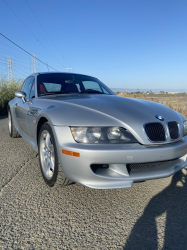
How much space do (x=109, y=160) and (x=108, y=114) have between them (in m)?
0.48

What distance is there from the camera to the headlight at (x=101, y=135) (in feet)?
6.00

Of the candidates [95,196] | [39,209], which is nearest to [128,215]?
[95,196]

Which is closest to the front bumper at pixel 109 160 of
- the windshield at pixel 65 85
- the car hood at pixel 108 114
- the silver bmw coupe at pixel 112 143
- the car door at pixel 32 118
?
the silver bmw coupe at pixel 112 143

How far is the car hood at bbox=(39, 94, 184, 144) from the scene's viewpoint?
6.16ft

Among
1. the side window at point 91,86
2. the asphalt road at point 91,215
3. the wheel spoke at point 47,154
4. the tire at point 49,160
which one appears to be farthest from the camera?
the side window at point 91,86

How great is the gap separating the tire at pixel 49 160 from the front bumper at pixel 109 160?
0.14m

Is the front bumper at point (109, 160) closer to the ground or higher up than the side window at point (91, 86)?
closer to the ground

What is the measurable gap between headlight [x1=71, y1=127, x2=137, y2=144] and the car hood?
47mm

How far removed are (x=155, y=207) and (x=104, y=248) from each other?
73 cm

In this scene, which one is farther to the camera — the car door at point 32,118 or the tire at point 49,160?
the car door at point 32,118

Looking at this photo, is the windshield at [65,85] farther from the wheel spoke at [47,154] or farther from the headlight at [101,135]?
the headlight at [101,135]

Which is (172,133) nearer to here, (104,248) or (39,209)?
(104,248)

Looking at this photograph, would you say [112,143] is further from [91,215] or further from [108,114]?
[91,215]

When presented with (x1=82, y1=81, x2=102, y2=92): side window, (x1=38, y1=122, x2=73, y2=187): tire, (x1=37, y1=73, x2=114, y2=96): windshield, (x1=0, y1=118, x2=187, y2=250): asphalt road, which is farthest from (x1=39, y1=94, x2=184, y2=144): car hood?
(x1=82, y1=81, x2=102, y2=92): side window
